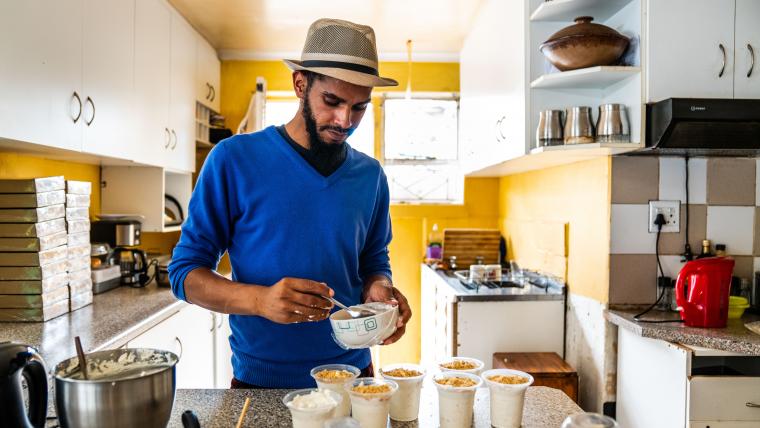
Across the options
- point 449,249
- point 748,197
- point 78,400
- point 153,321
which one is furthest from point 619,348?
point 78,400

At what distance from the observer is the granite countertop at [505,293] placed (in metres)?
2.74

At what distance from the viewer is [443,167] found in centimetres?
436

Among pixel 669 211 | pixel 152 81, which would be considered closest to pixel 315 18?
pixel 152 81

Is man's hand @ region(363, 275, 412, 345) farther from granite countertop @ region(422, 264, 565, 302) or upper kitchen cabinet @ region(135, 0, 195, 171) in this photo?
upper kitchen cabinet @ region(135, 0, 195, 171)

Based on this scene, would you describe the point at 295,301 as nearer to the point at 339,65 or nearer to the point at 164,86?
the point at 339,65

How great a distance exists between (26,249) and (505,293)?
2.08 m

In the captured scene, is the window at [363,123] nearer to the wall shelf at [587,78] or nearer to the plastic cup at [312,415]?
the wall shelf at [587,78]

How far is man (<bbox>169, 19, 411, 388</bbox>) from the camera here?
4.54 ft

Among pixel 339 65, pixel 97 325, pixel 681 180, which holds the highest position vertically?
pixel 339 65

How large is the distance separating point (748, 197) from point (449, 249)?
1.86 meters

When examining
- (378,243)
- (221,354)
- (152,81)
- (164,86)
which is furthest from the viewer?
(221,354)

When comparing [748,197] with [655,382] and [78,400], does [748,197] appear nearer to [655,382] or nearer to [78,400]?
[655,382]

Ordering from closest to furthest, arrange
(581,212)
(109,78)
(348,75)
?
(348,75) → (109,78) → (581,212)

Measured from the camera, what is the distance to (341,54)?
1.37 meters
